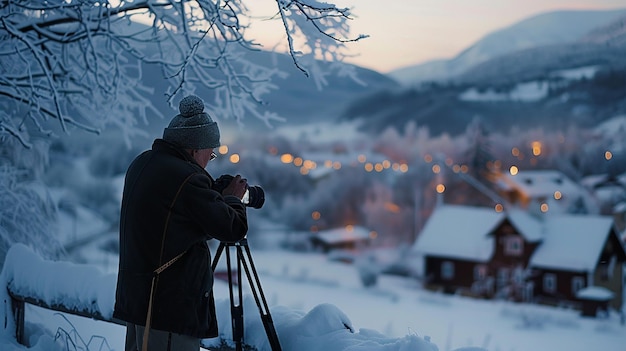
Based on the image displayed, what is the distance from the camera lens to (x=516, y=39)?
26.5 m

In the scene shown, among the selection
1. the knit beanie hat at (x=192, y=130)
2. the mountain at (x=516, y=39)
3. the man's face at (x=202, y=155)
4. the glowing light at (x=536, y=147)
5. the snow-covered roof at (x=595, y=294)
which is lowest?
the snow-covered roof at (x=595, y=294)

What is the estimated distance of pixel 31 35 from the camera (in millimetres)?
3434

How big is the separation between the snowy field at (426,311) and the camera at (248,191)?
375 inches

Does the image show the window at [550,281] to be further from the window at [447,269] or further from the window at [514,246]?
the window at [447,269]

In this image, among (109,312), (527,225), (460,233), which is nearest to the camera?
(109,312)

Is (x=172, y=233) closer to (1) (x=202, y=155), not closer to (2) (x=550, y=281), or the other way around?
(1) (x=202, y=155)

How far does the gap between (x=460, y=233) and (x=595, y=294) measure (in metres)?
3.68

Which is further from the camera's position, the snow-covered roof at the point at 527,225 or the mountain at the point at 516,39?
the mountain at the point at 516,39

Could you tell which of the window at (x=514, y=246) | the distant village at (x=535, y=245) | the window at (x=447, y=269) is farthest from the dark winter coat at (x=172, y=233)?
the window at (x=447, y=269)

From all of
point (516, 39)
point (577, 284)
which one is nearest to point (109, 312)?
point (577, 284)

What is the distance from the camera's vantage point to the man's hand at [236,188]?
6.16 ft

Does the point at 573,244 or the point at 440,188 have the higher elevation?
the point at 440,188

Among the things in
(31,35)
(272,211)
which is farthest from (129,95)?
(272,211)

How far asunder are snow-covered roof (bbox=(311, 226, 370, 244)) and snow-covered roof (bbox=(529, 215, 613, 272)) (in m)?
6.28
